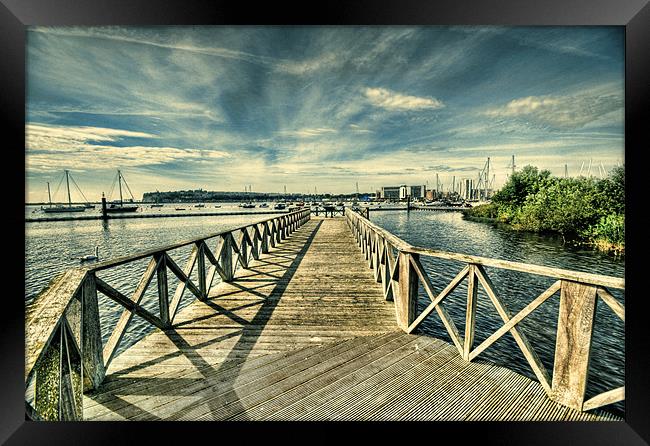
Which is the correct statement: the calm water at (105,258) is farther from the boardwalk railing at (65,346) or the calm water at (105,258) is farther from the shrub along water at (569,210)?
the shrub along water at (569,210)

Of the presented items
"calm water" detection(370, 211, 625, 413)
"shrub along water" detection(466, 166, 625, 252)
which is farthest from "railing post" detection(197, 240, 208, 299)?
→ "shrub along water" detection(466, 166, 625, 252)

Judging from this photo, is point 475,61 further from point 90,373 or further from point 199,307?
point 90,373

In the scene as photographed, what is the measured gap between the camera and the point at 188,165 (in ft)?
54.7

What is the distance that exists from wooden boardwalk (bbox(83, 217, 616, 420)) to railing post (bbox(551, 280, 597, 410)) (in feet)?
0.50

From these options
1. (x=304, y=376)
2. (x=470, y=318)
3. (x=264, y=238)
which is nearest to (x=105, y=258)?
(x=264, y=238)

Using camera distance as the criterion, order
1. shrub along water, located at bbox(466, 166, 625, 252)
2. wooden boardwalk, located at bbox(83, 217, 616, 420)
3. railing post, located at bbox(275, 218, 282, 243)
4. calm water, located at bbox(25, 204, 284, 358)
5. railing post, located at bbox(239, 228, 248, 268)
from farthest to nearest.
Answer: shrub along water, located at bbox(466, 166, 625, 252)
railing post, located at bbox(275, 218, 282, 243)
calm water, located at bbox(25, 204, 284, 358)
railing post, located at bbox(239, 228, 248, 268)
wooden boardwalk, located at bbox(83, 217, 616, 420)

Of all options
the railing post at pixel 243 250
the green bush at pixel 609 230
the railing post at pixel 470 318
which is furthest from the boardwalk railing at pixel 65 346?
the green bush at pixel 609 230

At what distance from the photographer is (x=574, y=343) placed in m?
1.82

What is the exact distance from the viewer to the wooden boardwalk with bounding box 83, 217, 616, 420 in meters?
1.98

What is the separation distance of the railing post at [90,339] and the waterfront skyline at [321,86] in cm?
131

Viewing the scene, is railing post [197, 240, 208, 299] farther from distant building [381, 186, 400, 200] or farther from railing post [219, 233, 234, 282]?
distant building [381, 186, 400, 200]
